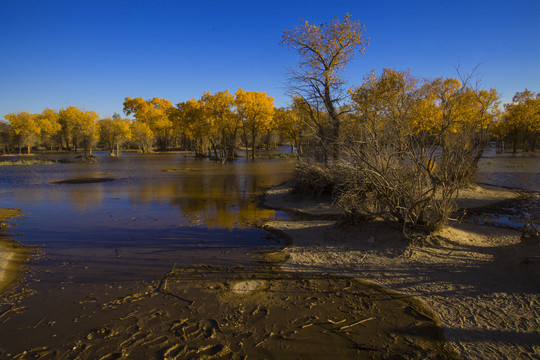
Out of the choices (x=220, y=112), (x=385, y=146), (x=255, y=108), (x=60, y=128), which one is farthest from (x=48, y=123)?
(x=385, y=146)

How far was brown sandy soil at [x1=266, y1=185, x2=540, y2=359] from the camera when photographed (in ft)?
11.8

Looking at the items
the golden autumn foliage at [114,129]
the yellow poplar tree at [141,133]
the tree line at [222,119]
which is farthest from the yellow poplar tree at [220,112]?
the yellow poplar tree at [141,133]

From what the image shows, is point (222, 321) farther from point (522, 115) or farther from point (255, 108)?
point (522, 115)

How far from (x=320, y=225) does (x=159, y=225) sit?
4915 millimetres

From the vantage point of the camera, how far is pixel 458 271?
16.7 feet

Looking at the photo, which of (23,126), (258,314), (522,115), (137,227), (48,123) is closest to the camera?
(258,314)

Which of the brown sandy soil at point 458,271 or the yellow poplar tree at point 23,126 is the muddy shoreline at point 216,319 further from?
the yellow poplar tree at point 23,126

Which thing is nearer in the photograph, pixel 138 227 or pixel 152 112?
pixel 138 227

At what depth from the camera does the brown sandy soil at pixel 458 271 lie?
11.8ft

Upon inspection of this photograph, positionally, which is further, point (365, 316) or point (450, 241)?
point (450, 241)

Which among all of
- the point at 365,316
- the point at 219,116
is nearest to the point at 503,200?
the point at 365,316

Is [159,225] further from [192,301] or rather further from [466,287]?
[466,287]

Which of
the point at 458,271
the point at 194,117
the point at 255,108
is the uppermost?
the point at 255,108

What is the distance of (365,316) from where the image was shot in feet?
13.6
